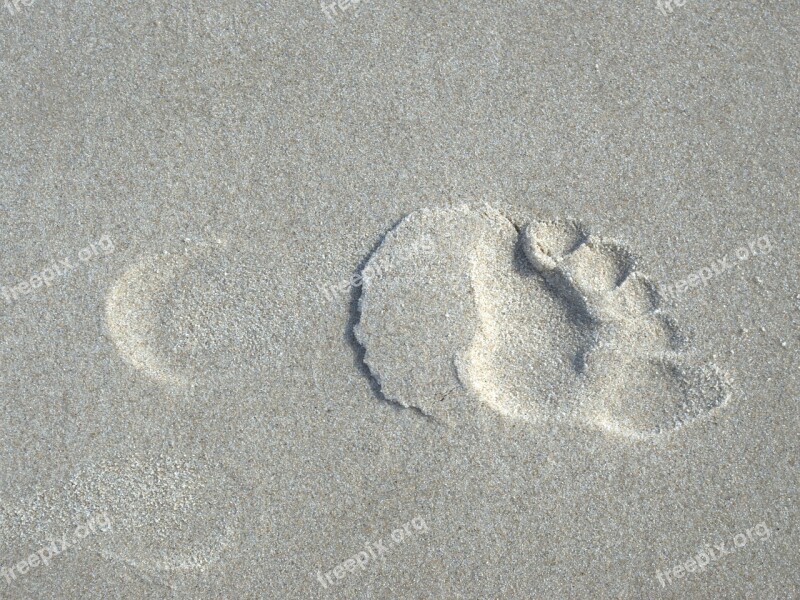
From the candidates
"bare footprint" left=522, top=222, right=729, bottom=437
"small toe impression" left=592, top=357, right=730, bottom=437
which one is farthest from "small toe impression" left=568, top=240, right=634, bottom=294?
"small toe impression" left=592, top=357, right=730, bottom=437

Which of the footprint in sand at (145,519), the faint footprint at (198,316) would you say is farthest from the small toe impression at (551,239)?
the footprint in sand at (145,519)

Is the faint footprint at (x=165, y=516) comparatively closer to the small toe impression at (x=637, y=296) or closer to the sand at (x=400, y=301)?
the sand at (x=400, y=301)

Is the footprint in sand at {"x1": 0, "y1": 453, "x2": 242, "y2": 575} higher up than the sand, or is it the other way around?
the sand

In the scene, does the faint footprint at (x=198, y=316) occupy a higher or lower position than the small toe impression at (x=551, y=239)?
lower

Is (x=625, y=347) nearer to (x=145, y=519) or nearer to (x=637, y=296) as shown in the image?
(x=637, y=296)

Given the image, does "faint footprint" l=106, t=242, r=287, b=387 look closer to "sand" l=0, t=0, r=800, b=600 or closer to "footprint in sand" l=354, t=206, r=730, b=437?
"sand" l=0, t=0, r=800, b=600

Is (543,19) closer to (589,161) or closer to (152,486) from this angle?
(589,161)

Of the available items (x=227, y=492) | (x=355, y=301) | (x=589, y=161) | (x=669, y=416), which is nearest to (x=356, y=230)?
(x=355, y=301)

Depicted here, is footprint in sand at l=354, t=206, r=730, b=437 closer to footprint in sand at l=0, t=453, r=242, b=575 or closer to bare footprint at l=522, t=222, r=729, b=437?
bare footprint at l=522, t=222, r=729, b=437

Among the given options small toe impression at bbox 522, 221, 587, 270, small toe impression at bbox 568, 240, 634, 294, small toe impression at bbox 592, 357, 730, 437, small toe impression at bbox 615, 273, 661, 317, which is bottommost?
small toe impression at bbox 592, 357, 730, 437
